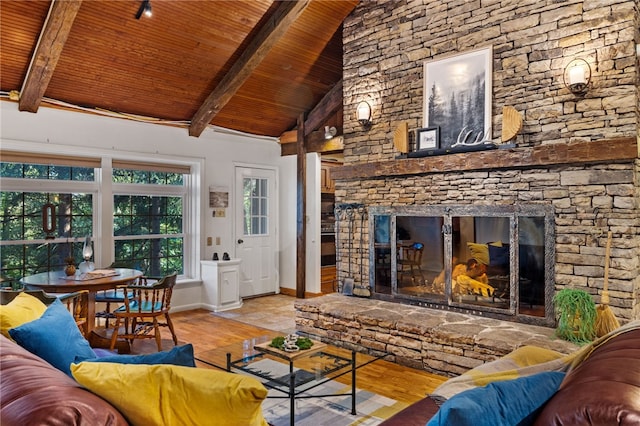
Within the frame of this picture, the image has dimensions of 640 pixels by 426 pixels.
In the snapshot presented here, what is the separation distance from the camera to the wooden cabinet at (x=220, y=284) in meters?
6.19

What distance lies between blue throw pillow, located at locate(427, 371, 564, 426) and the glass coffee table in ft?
4.79

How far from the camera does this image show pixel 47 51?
13.9ft

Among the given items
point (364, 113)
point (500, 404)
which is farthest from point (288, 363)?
point (364, 113)

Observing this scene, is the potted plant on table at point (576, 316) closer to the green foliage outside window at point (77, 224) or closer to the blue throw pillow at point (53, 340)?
the blue throw pillow at point (53, 340)

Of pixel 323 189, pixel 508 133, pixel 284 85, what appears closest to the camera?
pixel 508 133

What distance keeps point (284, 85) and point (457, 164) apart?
9.51 feet

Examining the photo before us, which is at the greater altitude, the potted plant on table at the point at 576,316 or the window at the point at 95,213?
the window at the point at 95,213

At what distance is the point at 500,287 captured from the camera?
13.5 ft


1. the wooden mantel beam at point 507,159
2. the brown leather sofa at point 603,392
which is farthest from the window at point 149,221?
the brown leather sofa at point 603,392

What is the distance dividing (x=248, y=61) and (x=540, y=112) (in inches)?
124

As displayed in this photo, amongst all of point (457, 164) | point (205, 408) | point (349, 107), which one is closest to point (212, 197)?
point (349, 107)

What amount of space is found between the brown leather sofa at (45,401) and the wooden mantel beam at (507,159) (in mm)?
3634

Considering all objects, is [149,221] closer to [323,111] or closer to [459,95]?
[323,111]

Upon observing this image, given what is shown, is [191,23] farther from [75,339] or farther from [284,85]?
[75,339]
